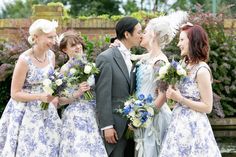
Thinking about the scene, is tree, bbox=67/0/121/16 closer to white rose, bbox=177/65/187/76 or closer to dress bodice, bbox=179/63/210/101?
dress bodice, bbox=179/63/210/101

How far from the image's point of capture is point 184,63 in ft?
14.8

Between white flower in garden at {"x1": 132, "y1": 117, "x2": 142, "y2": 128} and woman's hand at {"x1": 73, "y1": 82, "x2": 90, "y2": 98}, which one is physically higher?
woman's hand at {"x1": 73, "y1": 82, "x2": 90, "y2": 98}

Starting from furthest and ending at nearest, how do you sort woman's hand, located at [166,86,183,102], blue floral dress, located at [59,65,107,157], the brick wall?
1. the brick wall
2. blue floral dress, located at [59,65,107,157]
3. woman's hand, located at [166,86,183,102]

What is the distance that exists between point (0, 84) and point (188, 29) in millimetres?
3318

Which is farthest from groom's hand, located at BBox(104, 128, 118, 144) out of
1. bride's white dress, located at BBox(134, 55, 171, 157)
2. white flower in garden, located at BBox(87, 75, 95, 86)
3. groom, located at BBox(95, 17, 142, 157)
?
white flower in garden, located at BBox(87, 75, 95, 86)

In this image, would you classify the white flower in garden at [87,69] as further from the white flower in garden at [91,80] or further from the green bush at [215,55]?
the green bush at [215,55]

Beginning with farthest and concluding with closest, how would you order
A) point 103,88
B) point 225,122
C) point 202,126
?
point 225,122 < point 103,88 < point 202,126

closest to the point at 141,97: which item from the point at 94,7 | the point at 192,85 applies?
the point at 192,85

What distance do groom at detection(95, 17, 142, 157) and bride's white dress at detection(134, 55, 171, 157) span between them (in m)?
0.12

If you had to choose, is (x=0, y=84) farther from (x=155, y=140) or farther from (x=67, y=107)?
(x=155, y=140)

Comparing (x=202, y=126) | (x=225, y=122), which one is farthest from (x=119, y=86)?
(x=225, y=122)

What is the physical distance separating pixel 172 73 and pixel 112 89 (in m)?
0.69

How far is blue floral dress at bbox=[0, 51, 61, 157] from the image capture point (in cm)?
475

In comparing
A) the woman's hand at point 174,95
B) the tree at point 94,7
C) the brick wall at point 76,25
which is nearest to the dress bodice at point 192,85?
the woman's hand at point 174,95
